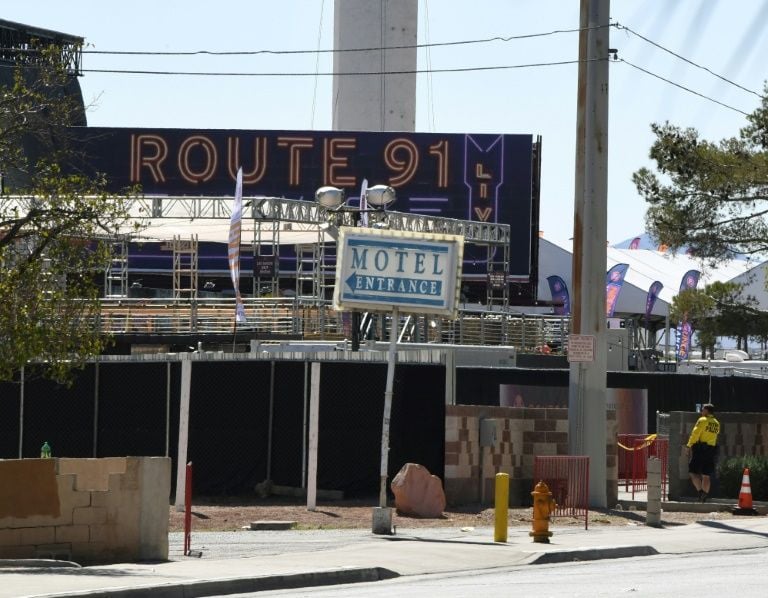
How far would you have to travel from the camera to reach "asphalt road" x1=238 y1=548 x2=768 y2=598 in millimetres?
13242

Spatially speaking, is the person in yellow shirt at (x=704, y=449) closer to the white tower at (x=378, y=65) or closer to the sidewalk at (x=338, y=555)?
the sidewalk at (x=338, y=555)

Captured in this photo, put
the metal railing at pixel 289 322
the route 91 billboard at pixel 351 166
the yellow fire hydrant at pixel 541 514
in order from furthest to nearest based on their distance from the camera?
1. the route 91 billboard at pixel 351 166
2. the metal railing at pixel 289 322
3. the yellow fire hydrant at pixel 541 514

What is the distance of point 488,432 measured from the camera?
22.5 m

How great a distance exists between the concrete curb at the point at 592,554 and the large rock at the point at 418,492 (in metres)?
4.01

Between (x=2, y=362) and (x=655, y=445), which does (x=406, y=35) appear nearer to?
(x=655, y=445)

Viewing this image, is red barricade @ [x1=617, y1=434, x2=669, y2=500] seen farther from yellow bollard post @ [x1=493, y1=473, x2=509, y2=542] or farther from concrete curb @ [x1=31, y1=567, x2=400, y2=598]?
concrete curb @ [x1=31, y1=567, x2=400, y2=598]

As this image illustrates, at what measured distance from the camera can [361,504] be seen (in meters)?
22.6

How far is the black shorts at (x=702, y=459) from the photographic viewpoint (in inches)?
965

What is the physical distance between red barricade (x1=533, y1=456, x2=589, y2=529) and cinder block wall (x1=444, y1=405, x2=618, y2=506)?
674 mm

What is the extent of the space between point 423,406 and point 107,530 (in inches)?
316

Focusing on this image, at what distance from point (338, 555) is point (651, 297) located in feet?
169

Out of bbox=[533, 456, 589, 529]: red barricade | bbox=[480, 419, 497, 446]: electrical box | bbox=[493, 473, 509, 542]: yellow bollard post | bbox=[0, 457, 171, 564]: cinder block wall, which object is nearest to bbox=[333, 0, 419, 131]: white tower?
Answer: bbox=[480, 419, 497, 446]: electrical box

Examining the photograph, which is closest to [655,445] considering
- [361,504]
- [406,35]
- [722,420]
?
[722,420]

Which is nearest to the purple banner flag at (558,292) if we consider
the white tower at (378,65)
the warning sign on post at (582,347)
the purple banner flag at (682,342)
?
the purple banner flag at (682,342)
